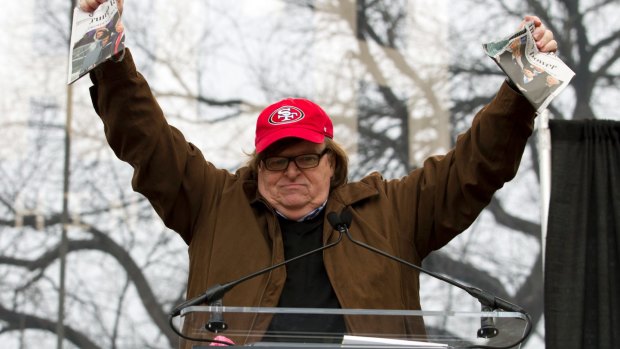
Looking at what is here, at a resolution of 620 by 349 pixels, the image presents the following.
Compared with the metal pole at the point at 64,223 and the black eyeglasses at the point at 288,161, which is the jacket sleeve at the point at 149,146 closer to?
the black eyeglasses at the point at 288,161

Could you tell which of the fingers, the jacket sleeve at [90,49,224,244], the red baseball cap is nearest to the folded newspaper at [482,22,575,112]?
the fingers

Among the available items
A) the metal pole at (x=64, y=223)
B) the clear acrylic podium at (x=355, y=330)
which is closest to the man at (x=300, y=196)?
the clear acrylic podium at (x=355, y=330)

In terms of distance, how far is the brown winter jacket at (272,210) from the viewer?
109 inches

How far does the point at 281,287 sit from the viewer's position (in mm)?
2754

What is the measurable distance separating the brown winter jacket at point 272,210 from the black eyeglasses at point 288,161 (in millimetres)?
92

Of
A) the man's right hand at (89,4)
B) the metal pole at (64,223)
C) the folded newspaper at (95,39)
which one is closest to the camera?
the folded newspaper at (95,39)

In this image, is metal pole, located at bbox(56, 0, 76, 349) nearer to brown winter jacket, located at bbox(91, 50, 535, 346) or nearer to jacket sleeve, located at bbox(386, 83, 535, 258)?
brown winter jacket, located at bbox(91, 50, 535, 346)

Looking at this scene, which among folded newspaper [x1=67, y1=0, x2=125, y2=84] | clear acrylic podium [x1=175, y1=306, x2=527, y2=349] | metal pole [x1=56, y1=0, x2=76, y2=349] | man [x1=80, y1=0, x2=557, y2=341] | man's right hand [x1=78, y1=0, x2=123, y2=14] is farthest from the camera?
metal pole [x1=56, y1=0, x2=76, y2=349]

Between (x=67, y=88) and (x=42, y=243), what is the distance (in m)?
0.64

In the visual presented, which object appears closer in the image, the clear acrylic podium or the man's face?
the clear acrylic podium

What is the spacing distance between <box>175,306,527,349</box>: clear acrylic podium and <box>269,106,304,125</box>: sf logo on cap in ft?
A: 2.71

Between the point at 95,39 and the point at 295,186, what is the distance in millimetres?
666

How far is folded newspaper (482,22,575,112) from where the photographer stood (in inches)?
102

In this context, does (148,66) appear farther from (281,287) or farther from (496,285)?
(281,287)
